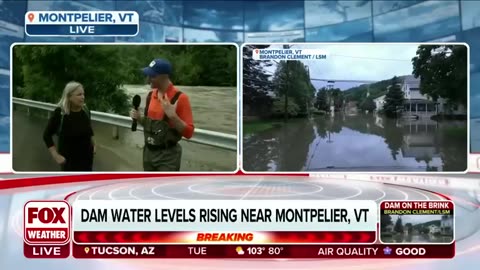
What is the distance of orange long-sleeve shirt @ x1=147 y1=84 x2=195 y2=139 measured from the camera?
2.61 m

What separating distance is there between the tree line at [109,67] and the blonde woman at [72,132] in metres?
0.05

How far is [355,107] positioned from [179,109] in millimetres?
942

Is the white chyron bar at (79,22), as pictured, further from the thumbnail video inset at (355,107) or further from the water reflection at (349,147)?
the water reflection at (349,147)

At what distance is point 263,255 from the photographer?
2.63m

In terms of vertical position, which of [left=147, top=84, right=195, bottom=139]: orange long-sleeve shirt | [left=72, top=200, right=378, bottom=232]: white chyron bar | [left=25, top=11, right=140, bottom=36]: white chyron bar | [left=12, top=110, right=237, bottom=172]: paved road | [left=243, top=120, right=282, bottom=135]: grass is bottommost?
[left=72, top=200, right=378, bottom=232]: white chyron bar

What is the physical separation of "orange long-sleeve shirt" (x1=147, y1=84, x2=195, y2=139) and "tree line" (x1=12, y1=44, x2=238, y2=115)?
0.25 feet

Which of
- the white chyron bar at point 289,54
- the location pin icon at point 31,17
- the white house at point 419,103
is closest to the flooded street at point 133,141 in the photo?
the white chyron bar at point 289,54

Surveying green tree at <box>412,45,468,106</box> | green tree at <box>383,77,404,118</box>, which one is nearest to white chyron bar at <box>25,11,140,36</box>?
green tree at <box>383,77,404,118</box>

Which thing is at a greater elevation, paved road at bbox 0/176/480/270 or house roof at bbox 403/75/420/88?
house roof at bbox 403/75/420/88

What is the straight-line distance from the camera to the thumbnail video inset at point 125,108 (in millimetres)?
2578

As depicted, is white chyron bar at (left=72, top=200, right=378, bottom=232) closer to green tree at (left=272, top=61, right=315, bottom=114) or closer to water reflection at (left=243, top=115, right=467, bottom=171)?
water reflection at (left=243, top=115, right=467, bottom=171)

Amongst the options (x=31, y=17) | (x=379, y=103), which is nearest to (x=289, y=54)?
(x=379, y=103)

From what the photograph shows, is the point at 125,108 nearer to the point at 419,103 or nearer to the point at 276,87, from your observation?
the point at 276,87

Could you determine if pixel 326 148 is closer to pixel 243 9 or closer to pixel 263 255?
pixel 263 255
